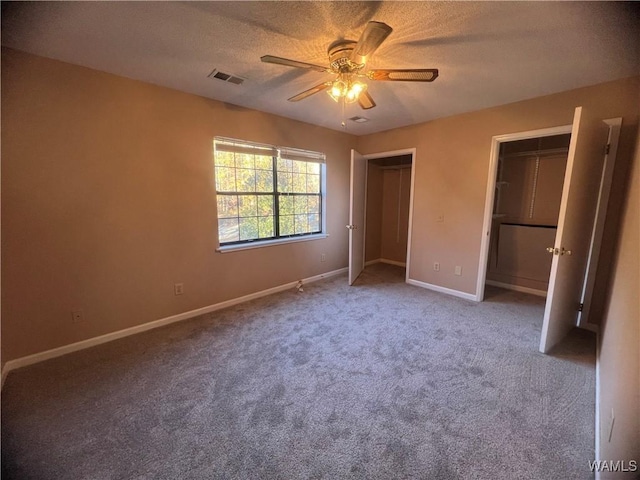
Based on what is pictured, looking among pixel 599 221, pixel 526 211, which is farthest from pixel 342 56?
pixel 526 211

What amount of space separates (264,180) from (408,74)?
225 centimetres

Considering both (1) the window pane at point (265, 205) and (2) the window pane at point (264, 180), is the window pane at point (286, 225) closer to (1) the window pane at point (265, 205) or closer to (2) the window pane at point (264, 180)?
(1) the window pane at point (265, 205)

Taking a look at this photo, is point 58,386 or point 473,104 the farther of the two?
point 473,104

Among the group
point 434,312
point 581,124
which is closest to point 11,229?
point 434,312

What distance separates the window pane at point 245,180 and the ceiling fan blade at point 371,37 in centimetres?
205

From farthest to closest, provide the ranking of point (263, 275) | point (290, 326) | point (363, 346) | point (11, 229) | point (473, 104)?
point (263, 275) < point (473, 104) < point (290, 326) < point (363, 346) < point (11, 229)

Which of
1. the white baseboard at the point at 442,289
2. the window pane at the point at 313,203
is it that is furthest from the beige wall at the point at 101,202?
the white baseboard at the point at 442,289

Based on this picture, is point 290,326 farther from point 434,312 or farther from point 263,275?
point 434,312

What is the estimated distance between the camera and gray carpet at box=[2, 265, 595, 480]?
1349 millimetres

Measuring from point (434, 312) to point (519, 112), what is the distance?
8.02ft

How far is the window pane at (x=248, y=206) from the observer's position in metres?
3.35

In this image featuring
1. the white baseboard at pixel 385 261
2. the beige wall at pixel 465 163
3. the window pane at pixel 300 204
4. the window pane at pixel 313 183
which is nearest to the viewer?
the beige wall at pixel 465 163

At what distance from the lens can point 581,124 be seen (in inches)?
79.0

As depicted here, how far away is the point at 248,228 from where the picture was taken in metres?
3.48
